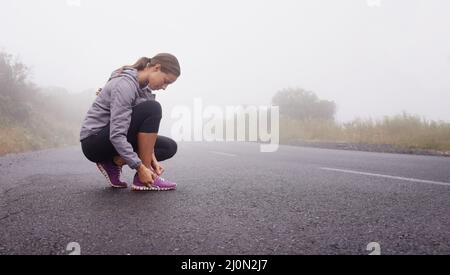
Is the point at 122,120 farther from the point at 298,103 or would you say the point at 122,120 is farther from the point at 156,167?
the point at 298,103

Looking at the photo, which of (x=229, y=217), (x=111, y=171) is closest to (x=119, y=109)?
(x=111, y=171)

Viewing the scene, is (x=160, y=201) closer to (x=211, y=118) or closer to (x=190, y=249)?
(x=190, y=249)

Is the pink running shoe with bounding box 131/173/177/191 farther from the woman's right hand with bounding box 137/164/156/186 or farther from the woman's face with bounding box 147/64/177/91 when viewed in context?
the woman's face with bounding box 147/64/177/91

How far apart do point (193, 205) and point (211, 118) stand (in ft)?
124

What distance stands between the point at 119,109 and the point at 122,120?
10cm

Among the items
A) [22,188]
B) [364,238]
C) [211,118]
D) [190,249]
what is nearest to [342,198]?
[364,238]

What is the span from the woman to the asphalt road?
10.4 inches

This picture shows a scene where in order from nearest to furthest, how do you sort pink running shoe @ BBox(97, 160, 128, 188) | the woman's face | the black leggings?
the woman's face → the black leggings → pink running shoe @ BBox(97, 160, 128, 188)

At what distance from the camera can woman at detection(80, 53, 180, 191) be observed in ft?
11.1

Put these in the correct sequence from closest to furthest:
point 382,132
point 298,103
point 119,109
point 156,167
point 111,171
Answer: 1. point 119,109
2. point 156,167
3. point 111,171
4. point 382,132
5. point 298,103

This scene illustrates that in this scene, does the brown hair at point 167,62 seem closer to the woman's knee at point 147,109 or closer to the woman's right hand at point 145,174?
the woman's knee at point 147,109

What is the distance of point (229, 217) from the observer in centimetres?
273

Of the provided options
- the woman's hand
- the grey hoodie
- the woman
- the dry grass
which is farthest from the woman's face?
the dry grass
